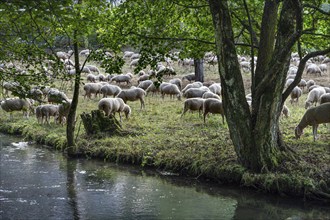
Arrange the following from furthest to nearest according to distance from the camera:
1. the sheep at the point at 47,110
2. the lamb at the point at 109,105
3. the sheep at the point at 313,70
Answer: the sheep at the point at 313,70, the sheep at the point at 47,110, the lamb at the point at 109,105

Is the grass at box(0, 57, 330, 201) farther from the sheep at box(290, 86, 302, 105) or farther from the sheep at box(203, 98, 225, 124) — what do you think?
the sheep at box(290, 86, 302, 105)

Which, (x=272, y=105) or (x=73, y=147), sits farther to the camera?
(x=73, y=147)

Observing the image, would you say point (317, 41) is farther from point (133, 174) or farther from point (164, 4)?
point (133, 174)

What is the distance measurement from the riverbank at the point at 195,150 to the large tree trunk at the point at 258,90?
51 centimetres

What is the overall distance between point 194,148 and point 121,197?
A: 3.76 meters

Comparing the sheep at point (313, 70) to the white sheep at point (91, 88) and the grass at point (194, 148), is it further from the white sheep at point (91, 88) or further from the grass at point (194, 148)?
the white sheep at point (91, 88)

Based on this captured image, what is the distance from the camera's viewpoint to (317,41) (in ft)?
48.7

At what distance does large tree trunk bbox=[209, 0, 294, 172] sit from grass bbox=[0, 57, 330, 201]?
1.72 feet

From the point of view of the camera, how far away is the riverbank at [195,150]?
1146 cm

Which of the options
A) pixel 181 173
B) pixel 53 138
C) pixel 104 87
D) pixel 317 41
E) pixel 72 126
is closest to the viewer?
pixel 181 173

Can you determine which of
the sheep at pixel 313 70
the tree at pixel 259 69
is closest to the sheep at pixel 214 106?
the tree at pixel 259 69

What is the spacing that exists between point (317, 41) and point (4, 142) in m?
13.0

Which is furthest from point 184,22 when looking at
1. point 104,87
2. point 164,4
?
point 104,87

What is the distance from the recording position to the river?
10.5 meters
